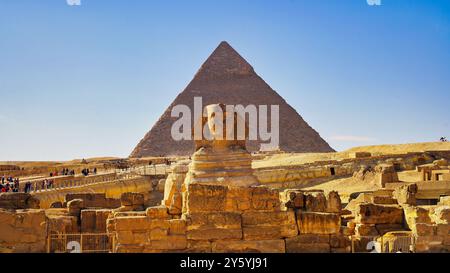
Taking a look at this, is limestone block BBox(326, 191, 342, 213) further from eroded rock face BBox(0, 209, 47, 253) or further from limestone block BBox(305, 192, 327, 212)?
eroded rock face BBox(0, 209, 47, 253)

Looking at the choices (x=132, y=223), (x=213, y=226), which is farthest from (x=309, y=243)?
(x=132, y=223)

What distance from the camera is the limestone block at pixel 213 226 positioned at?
585 centimetres

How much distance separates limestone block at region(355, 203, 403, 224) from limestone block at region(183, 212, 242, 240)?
3042mm

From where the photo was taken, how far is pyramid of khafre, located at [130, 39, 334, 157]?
481 ft

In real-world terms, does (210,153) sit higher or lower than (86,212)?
higher

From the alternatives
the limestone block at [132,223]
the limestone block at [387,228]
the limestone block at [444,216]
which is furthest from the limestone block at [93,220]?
the limestone block at [444,216]

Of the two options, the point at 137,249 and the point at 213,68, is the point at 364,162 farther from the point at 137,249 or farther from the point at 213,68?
the point at 213,68

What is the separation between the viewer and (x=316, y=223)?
609cm

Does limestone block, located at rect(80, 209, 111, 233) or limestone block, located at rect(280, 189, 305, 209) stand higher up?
limestone block, located at rect(280, 189, 305, 209)

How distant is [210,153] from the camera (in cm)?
1183

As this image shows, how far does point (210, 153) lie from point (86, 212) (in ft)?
11.7

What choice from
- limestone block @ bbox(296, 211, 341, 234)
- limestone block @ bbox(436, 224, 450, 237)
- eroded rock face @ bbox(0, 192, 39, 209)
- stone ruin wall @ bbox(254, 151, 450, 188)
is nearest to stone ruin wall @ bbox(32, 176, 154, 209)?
stone ruin wall @ bbox(254, 151, 450, 188)

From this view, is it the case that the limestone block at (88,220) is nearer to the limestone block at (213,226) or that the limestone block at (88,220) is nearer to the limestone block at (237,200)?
the limestone block at (213,226)
